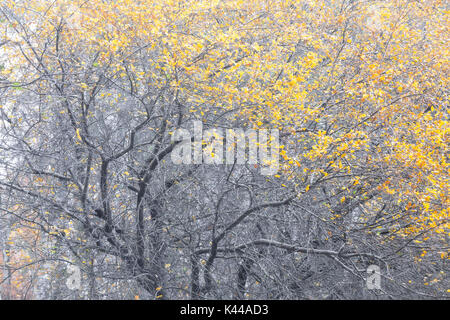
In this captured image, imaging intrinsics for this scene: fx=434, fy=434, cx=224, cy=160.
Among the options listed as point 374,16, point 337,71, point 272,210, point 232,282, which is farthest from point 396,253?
point 374,16

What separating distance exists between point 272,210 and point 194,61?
2808 millimetres

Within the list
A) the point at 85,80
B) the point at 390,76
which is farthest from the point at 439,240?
the point at 85,80

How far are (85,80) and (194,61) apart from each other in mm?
1594

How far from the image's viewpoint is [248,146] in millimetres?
6242

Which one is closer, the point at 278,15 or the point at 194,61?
the point at 194,61

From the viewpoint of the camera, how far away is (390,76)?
602 cm

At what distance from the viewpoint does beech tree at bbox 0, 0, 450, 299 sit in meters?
5.88

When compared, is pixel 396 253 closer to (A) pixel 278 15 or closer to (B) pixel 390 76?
(B) pixel 390 76

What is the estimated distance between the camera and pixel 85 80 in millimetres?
6176

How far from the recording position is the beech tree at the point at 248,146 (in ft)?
19.3

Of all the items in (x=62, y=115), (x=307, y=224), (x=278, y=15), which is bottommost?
(x=307, y=224)

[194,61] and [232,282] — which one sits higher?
[194,61]
